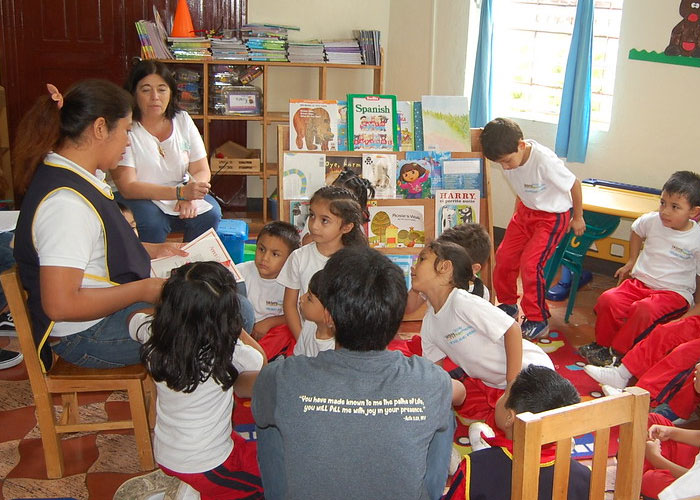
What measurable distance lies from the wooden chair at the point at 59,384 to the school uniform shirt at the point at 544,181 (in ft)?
7.32

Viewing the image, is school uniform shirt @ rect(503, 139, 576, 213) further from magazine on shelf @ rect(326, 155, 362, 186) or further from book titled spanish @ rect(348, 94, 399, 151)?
magazine on shelf @ rect(326, 155, 362, 186)

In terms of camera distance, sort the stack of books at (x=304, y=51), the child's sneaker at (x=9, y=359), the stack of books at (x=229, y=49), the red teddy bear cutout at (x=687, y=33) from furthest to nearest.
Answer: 1. the stack of books at (x=304, y=51)
2. the stack of books at (x=229, y=49)
3. the red teddy bear cutout at (x=687, y=33)
4. the child's sneaker at (x=9, y=359)

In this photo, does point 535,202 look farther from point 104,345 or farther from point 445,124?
point 104,345

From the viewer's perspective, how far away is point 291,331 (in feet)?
10.3

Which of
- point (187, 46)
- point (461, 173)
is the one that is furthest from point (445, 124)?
point (187, 46)

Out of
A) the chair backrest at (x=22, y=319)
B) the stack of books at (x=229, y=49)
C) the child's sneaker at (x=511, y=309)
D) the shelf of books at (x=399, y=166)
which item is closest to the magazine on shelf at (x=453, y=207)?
the shelf of books at (x=399, y=166)

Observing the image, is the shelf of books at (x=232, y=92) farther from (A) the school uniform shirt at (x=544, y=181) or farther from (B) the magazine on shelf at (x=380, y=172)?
(A) the school uniform shirt at (x=544, y=181)

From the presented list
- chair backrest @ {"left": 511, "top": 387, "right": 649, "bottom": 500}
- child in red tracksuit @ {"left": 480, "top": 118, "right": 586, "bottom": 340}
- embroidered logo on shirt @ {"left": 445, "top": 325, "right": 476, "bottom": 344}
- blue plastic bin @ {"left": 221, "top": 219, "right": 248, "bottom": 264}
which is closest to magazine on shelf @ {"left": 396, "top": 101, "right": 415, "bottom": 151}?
child in red tracksuit @ {"left": 480, "top": 118, "right": 586, "bottom": 340}

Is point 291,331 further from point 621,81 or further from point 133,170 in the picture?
point 621,81

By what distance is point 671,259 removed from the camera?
138 inches

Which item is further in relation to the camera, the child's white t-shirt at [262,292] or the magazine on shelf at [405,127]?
the magazine on shelf at [405,127]

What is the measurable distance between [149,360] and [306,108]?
2.06 m

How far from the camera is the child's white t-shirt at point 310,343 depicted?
273cm

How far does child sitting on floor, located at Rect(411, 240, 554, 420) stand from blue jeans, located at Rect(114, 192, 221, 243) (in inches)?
55.8
